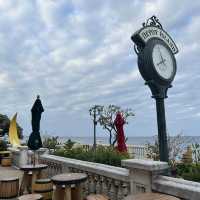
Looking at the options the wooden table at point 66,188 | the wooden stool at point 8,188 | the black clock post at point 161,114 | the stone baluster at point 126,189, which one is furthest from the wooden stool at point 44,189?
the black clock post at point 161,114

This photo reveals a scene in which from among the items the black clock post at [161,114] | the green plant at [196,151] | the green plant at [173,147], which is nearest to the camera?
the black clock post at [161,114]

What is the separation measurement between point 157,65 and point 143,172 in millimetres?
2693

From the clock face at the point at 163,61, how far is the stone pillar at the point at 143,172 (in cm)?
245

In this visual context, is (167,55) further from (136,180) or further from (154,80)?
(136,180)

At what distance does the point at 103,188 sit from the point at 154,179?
1849mm

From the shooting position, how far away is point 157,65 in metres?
6.97

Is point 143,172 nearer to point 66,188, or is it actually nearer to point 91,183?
point 66,188

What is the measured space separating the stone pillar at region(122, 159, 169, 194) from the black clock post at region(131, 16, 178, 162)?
1.45 m

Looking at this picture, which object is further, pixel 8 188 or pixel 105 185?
pixel 8 188

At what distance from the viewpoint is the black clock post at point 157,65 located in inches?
269

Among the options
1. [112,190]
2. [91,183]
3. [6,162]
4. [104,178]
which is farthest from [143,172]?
[6,162]

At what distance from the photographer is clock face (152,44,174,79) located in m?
7.00

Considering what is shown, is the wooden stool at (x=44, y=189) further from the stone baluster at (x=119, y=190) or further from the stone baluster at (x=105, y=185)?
the stone baluster at (x=119, y=190)

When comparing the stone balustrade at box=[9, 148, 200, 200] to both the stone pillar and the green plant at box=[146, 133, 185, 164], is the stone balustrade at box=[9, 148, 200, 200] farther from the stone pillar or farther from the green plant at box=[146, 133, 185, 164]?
the green plant at box=[146, 133, 185, 164]
